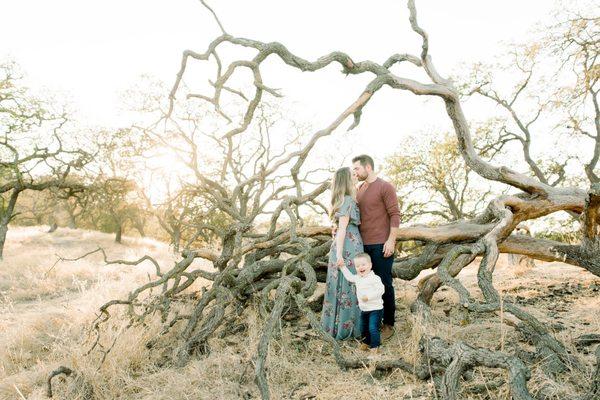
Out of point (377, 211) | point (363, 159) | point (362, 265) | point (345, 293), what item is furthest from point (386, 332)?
point (363, 159)

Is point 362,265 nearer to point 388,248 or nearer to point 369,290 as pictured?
point 369,290

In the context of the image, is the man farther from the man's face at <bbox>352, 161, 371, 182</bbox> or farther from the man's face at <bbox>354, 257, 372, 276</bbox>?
the man's face at <bbox>354, 257, 372, 276</bbox>

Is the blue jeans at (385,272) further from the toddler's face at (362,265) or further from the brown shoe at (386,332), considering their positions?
the toddler's face at (362,265)

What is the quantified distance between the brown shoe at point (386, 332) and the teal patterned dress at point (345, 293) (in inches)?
11.9

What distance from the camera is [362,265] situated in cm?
507

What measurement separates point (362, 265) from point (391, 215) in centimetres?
74

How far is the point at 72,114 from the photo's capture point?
19.5m

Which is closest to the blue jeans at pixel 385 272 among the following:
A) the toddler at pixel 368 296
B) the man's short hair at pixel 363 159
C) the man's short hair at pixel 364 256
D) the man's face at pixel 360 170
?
the toddler at pixel 368 296

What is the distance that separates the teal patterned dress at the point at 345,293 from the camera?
5.31 metres

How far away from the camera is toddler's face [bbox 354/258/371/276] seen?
16.6ft

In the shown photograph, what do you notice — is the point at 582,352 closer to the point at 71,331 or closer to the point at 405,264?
the point at 405,264

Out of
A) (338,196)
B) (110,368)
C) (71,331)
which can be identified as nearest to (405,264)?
(338,196)

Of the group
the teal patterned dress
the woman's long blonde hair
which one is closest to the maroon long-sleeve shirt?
the teal patterned dress

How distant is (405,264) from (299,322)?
71.0 inches
